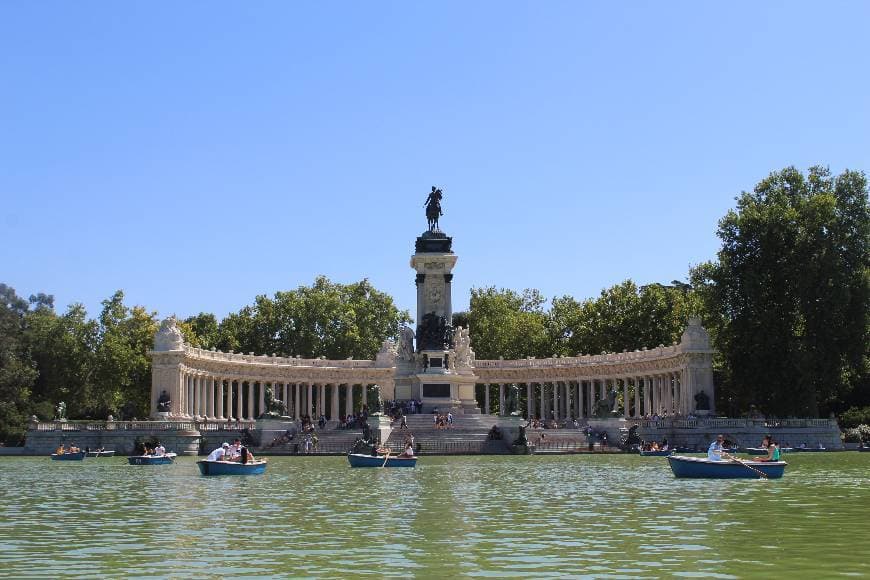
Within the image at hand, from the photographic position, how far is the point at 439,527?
74.2 ft

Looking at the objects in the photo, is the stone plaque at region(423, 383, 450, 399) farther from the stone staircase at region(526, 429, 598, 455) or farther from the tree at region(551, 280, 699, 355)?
the tree at region(551, 280, 699, 355)

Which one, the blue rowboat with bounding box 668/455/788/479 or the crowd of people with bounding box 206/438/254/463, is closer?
the blue rowboat with bounding box 668/455/788/479

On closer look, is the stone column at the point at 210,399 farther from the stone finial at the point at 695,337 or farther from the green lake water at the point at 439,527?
the green lake water at the point at 439,527

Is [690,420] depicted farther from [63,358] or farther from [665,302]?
[63,358]

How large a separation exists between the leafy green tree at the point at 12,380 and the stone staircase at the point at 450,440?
29067mm

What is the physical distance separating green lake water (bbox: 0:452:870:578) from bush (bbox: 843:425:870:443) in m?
34.4

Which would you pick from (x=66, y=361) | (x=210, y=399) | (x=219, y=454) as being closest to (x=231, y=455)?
(x=219, y=454)

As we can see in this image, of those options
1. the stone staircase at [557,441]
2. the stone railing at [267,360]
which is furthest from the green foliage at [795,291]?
the stone railing at [267,360]

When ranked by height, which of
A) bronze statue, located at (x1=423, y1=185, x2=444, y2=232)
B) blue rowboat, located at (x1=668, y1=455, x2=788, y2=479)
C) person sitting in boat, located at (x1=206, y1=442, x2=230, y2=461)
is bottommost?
blue rowboat, located at (x1=668, y1=455, x2=788, y2=479)

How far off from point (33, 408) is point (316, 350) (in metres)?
30.3

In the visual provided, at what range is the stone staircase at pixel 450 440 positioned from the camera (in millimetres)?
65750

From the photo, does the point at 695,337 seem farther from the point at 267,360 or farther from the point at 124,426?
the point at 124,426

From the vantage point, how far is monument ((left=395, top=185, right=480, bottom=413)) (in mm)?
83500

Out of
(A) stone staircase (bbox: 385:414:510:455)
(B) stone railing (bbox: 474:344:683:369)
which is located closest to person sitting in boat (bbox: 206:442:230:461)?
(A) stone staircase (bbox: 385:414:510:455)
